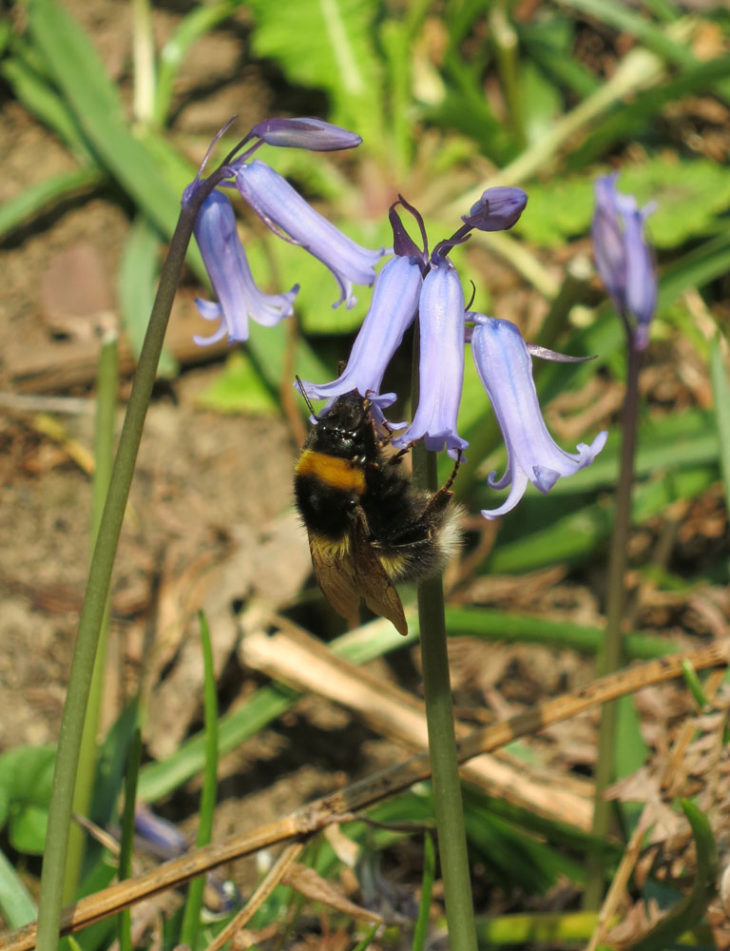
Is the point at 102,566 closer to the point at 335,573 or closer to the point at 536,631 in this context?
the point at 335,573

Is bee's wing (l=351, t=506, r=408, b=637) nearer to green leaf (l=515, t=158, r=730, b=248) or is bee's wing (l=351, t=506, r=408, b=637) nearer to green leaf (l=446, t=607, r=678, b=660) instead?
green leaf (l=446, t=607, r=678, b=660)

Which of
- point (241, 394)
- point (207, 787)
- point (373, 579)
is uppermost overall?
point (241, 394)

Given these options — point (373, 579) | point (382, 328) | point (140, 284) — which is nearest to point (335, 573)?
point (373, 579)

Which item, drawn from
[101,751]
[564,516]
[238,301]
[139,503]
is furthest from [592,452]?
[139,503]

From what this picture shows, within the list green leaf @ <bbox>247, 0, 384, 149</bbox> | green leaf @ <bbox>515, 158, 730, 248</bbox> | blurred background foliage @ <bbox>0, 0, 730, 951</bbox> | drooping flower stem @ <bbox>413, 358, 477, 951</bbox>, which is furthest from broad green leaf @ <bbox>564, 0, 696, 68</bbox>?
drooping flower stem @ <bbox>413, 358, 477, 951</bbox>

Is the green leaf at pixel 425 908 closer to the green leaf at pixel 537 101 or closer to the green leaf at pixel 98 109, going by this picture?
the green leaf at pixel 98 109

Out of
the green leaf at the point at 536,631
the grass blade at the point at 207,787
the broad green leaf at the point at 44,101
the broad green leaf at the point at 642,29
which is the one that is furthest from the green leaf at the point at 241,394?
the broad green leaf at the point at 642,29

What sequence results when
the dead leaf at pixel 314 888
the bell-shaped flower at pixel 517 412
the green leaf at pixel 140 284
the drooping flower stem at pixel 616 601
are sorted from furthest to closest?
the green leaf at pixel 140 284
the drooping flower stem at pixel 616 601
the dead leaf at pixel 314 888
the bell-shaped flower at pixel 517 412
